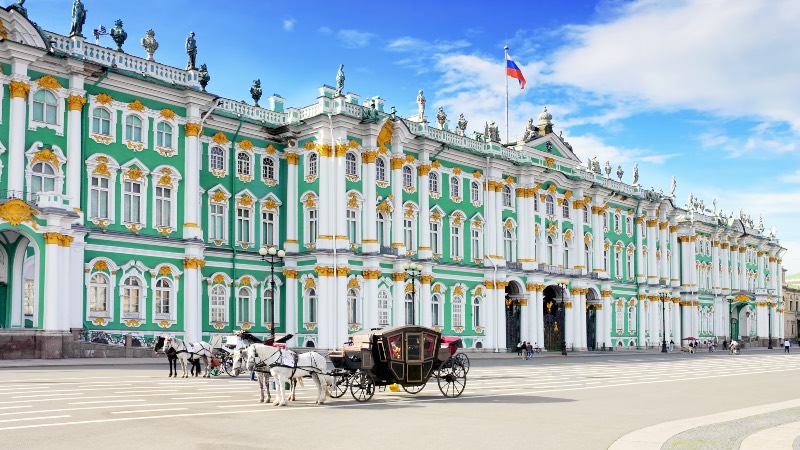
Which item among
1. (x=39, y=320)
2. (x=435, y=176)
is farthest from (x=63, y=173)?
(x=435, y=176)

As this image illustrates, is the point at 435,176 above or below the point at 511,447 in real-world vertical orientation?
above

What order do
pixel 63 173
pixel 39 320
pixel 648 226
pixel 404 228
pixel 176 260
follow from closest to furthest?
pixel 39 320 → pixel 63 173 → pixel 176 260 → pixel 404 228 → pixel 648 226

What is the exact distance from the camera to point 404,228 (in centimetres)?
5528

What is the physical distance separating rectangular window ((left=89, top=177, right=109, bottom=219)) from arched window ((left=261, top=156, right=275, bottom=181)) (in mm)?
11219

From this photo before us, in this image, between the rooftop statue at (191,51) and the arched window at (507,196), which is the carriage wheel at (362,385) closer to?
the rooftop statue at (191,51)

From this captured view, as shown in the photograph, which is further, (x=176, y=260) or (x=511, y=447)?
(x=176, y=260)

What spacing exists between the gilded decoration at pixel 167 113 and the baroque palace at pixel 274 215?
57mm

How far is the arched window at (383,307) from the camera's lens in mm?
53000

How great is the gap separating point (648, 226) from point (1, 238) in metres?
62.4

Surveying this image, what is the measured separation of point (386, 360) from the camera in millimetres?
22734

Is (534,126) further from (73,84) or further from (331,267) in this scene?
(73,84)

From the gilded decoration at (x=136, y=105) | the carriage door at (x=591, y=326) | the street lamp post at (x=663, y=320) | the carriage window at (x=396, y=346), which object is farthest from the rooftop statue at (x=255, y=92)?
the street lamp post at (x=663, y=320)

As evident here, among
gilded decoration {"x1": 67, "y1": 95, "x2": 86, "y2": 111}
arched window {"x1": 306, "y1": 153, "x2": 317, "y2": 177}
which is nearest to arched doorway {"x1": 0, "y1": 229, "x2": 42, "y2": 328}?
gilded decoration {"x1": 67, "y1": 95, "x2": 86, "y2": 111}

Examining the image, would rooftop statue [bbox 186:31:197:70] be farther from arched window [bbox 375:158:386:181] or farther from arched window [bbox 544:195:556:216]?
arched window [bbox 544:195:556:216]
